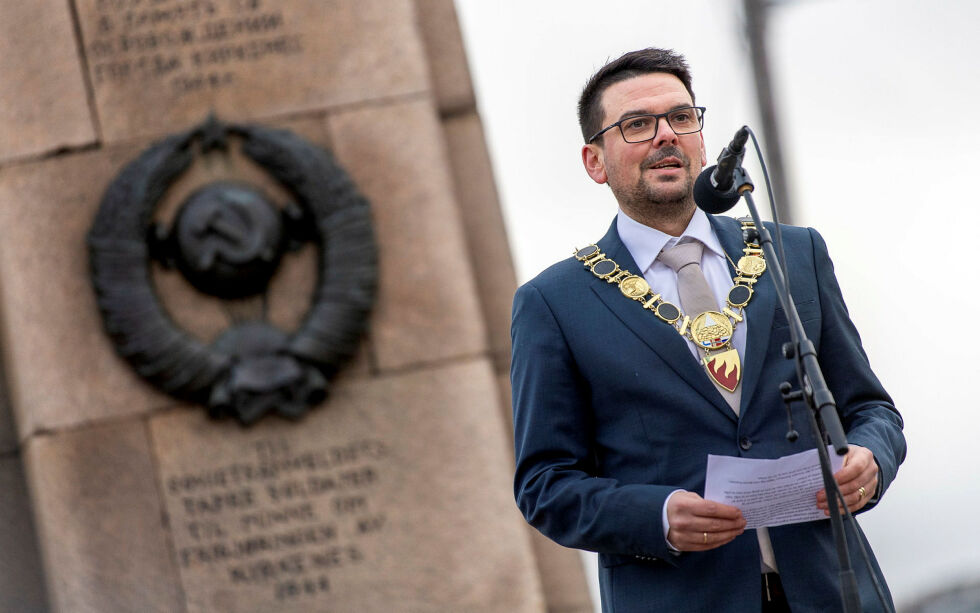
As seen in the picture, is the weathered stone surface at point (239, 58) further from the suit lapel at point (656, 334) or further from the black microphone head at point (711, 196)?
the black microphone head at point (711, 196)

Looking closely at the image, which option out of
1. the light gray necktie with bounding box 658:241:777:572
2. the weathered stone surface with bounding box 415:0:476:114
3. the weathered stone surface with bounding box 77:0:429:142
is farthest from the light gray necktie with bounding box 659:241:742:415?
the weathered stone surface with bounding box 415:0:476:114

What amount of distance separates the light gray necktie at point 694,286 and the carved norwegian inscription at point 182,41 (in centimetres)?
291

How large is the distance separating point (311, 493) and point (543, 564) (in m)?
1.11

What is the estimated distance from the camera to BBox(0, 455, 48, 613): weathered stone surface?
5488mm

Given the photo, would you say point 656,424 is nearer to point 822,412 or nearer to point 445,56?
point 822,412

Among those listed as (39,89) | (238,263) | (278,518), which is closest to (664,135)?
(238,263)

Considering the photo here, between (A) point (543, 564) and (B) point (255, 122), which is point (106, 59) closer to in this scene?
(B) point (255, 122)

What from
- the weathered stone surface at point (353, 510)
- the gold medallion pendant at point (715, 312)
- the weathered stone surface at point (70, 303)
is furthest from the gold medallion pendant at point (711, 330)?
the weathered stone surface at point (70, 303)

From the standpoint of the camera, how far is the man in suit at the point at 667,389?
2785mm

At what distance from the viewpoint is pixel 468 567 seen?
5.30 meters

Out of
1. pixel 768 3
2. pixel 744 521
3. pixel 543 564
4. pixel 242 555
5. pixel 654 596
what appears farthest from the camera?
pixel 768 3

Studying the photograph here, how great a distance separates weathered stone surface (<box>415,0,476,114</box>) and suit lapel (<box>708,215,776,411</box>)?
309 cm

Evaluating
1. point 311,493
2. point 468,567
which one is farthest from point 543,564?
point 311,493

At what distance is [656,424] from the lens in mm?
2926
